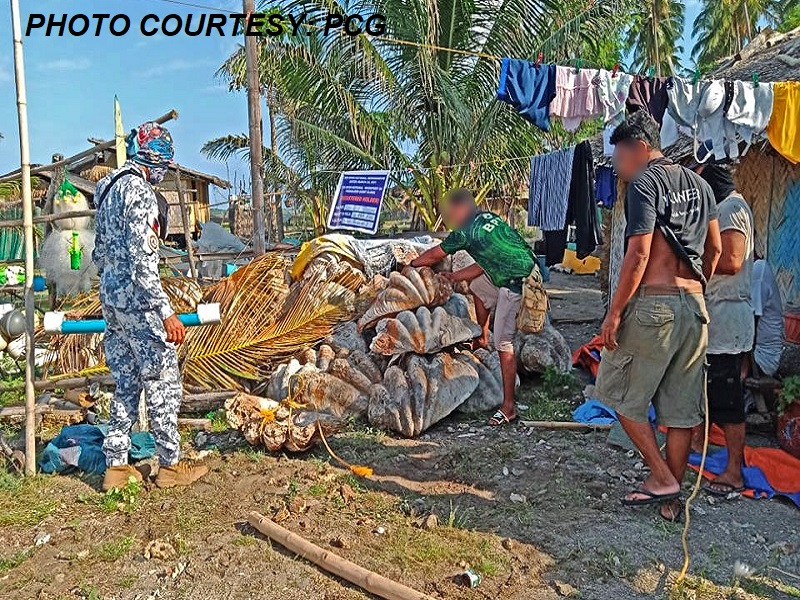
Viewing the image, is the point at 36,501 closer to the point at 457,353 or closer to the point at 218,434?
the point at 218,434

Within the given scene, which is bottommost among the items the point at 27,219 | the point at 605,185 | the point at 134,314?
the point at 134,314

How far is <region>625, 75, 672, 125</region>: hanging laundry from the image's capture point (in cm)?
553

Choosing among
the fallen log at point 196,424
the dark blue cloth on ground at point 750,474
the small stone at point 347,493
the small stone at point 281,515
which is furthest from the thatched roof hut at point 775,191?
the small stone at point 281,515

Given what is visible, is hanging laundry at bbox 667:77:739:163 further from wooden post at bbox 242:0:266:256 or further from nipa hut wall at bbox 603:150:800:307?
wooden post at bbox 242:0:266:256

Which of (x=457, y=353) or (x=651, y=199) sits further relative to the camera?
(x=457, y=353)

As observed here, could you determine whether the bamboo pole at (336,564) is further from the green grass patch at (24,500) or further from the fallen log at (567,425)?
the fallen log at (567,425)

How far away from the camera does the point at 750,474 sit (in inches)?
158

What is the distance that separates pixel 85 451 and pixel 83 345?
1947mm

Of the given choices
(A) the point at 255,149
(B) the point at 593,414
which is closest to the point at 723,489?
(B) the point at 593,414

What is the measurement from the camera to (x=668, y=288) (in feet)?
11.1

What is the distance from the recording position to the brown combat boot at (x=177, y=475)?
161 inches

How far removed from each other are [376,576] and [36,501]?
2.38m

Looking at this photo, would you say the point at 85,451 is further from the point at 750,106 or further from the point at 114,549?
the point at 750,106

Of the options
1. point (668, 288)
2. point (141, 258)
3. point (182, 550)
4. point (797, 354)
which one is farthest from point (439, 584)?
point (797, 354)
